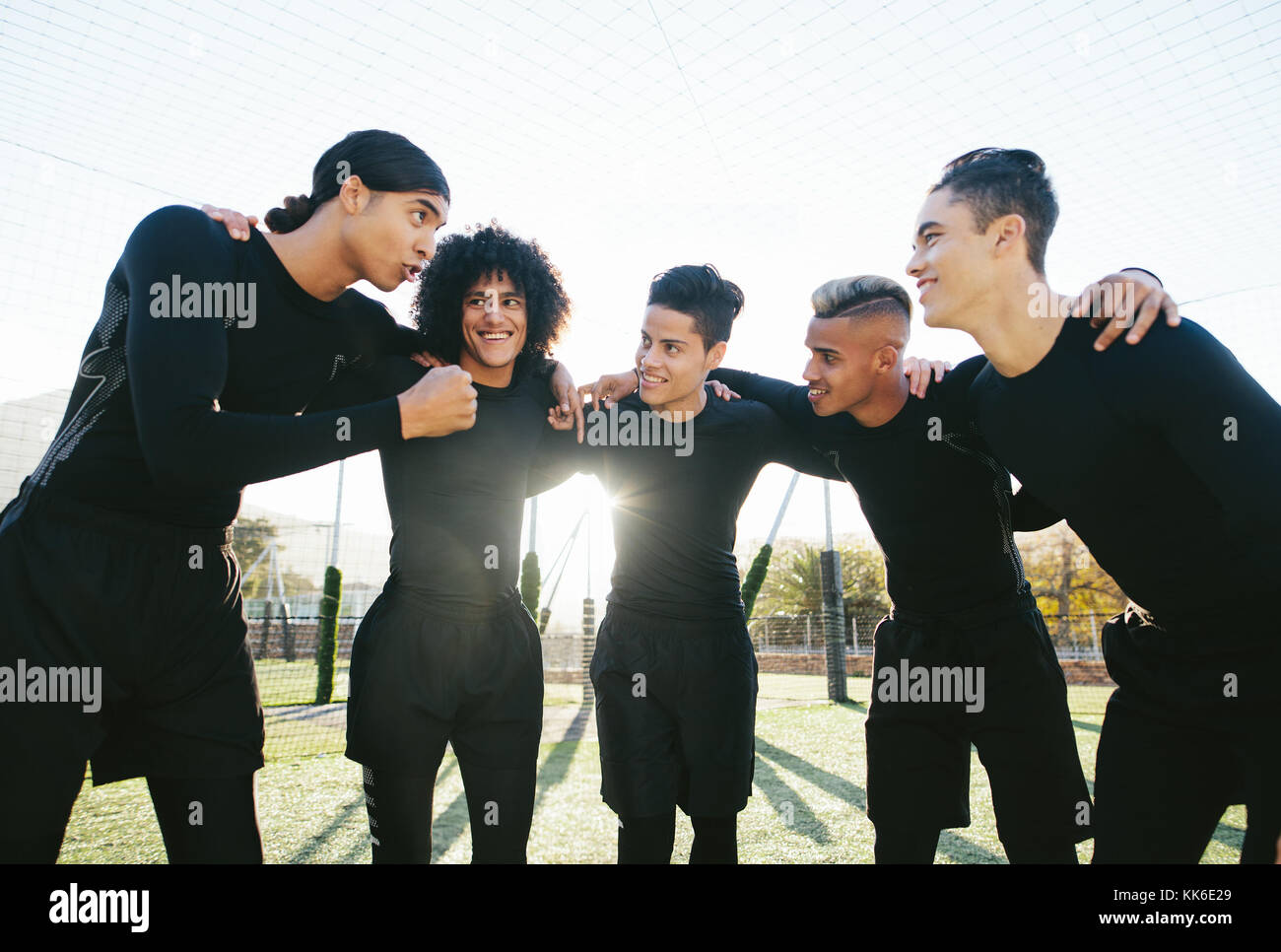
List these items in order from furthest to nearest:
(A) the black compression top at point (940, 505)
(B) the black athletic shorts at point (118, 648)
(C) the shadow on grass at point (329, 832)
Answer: (C) the shadow on grass at point (329, 832)
(A) the black compression top at point (940, 505)
(B) the black athletic shorts at point (118, 648)

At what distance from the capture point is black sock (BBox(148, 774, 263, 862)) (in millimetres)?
1729

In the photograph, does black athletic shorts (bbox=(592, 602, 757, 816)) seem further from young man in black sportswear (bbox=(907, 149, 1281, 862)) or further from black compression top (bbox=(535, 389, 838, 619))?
young man in black sportswear (bbox=(907, 149, 1281, 862))

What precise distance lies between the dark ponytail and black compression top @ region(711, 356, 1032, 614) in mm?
1806

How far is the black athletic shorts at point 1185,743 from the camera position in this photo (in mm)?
1781

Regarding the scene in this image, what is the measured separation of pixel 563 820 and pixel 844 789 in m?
2.36

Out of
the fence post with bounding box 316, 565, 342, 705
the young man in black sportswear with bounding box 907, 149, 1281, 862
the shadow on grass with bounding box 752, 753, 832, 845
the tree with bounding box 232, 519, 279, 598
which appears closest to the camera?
the young man in black sportswear with bounding box 907, 149, 1281, 862

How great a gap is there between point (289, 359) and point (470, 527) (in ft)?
2.41

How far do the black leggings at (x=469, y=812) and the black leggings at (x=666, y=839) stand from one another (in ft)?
1.42

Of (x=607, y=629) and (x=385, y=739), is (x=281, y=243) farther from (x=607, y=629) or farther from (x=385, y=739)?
(x=607, y=629)

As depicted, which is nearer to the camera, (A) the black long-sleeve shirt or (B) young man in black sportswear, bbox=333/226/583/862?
(B) young man in black sportswear, bbox=333/226/583/862

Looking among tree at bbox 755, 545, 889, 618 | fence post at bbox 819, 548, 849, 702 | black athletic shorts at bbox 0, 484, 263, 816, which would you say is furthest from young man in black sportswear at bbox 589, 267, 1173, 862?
tree at bbox 755, 545, 889, 618

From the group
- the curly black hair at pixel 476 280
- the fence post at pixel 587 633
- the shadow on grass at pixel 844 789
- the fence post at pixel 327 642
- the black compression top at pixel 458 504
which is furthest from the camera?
the fence post at pixel 587 633

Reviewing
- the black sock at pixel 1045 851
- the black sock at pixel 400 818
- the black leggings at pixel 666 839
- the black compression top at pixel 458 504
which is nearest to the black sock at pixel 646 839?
the black leggings at pixel 666 839

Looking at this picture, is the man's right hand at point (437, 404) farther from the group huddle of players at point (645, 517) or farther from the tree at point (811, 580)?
the tree at point (811, 580)
